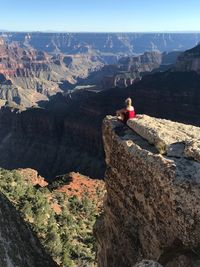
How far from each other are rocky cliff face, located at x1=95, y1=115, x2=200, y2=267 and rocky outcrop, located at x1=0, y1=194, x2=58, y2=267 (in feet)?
10.1

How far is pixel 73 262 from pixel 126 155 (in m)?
15.0

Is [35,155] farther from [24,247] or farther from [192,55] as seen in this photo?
[24,247]

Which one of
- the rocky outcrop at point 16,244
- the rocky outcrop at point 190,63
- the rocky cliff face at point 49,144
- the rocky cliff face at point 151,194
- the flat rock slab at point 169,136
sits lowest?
the rocky cliff face at point 49,144

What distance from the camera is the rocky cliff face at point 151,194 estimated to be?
13.9 meters

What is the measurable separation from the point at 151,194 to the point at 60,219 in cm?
2203

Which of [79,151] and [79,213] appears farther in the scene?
[79,151]

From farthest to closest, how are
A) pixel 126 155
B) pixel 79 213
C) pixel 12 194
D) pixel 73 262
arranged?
pixel 79 213 < pixel 12 194 < pixel 73 262 < pixel 126 155

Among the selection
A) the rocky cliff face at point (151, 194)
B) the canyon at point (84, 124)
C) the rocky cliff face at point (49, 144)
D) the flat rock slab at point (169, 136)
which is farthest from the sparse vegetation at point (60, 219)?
the rocky cliff face at point (49, 144)

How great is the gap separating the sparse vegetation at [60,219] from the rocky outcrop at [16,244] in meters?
9.05

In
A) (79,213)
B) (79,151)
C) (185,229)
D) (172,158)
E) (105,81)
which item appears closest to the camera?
(185,229)

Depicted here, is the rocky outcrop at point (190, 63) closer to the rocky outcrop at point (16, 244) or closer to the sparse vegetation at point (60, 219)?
the sparse vegetation at point (60, 219)

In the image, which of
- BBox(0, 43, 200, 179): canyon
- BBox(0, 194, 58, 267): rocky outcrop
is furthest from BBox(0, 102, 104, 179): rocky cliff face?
BBox(0, 194, 58, 267): rocky outcrop

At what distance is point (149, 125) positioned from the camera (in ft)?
61.7

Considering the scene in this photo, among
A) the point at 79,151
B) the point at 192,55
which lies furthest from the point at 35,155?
the point at 192,55
